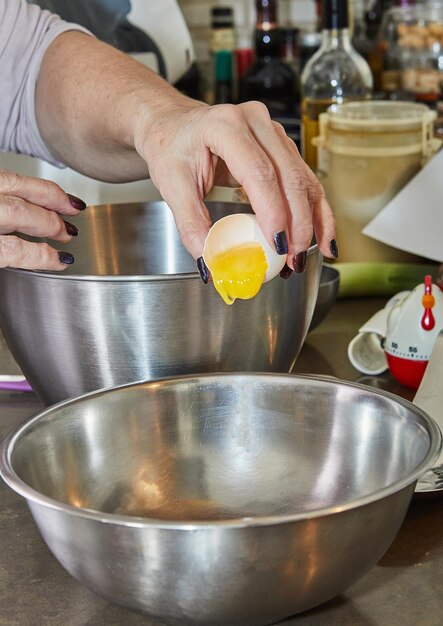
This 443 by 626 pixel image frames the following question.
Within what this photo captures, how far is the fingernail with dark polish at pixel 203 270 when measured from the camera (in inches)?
26.4

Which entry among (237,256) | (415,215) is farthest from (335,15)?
(237,256)

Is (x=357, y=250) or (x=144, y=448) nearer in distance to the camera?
(x=144, y=448)

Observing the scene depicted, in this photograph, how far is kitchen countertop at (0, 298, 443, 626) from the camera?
1.86ft

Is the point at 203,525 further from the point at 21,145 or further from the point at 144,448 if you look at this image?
the point at 21,145

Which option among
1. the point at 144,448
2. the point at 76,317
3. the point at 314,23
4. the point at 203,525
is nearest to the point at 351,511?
the point at 203,525

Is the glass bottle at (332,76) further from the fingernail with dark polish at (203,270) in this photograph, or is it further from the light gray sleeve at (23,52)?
the fingernail with dark polish at (203,270)

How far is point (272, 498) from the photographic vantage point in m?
0.66

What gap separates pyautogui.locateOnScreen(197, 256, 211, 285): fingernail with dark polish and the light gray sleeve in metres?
0.52

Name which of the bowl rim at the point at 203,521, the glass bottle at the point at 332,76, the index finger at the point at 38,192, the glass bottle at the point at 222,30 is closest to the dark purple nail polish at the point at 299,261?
the bowl rim at the point at 203,521

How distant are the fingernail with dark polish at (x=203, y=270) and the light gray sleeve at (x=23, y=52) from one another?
0.52m

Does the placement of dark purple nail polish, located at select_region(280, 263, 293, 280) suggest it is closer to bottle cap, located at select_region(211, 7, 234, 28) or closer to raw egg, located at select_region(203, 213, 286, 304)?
raw egg, located at select_region(203, 213, 286, 304)

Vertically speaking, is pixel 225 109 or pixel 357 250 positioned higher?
pixel 225 109

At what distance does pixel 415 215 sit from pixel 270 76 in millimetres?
967

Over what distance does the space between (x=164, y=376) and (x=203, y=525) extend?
28cm
